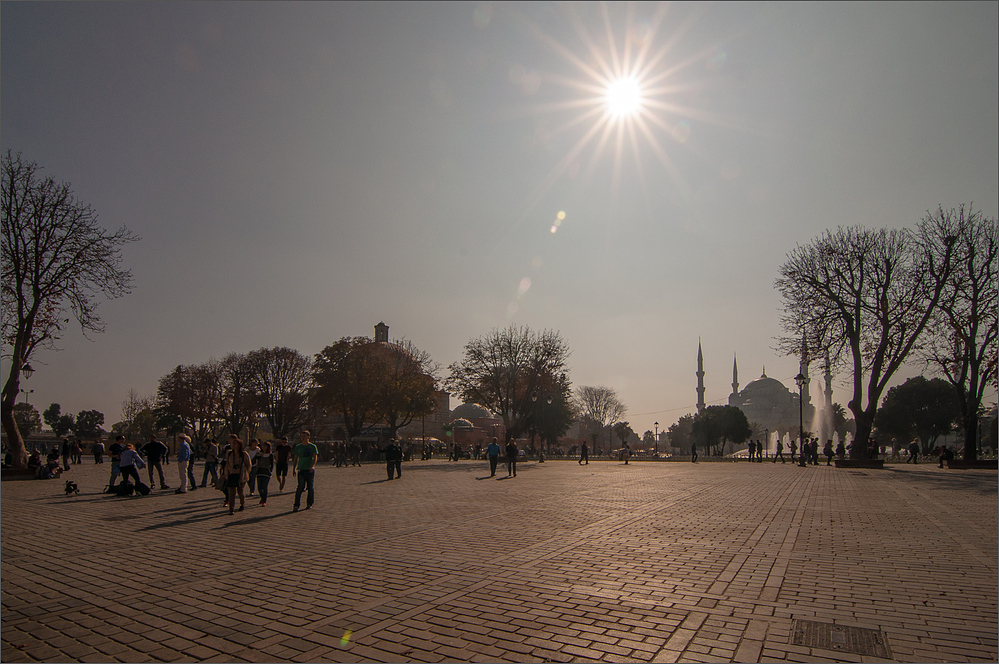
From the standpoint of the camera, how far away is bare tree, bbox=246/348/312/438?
55.1 meters

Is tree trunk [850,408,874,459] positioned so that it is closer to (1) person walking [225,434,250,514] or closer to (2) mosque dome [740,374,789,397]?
(1) person walking [225,434,250,514]

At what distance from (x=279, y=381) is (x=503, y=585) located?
2112 inches

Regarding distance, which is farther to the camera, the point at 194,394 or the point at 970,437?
the point at 194,394

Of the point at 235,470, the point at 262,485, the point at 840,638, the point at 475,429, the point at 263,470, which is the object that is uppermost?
the point at 235,470

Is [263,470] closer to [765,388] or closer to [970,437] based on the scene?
[970,437]

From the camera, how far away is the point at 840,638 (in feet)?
14.1

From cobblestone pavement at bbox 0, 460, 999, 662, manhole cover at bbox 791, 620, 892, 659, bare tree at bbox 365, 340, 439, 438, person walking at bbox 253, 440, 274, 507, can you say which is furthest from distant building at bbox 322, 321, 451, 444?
manhole cover at bbox 791, 620, 892, 659

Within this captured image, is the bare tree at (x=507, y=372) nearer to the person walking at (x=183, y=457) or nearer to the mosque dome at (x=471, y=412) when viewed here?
the person walking at (x=183, y=457)

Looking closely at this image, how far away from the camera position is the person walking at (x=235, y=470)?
39.4ft

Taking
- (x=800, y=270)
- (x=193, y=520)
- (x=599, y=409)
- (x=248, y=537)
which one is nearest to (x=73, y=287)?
(x=193, y=520)

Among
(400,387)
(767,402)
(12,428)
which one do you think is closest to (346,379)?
(400,387)

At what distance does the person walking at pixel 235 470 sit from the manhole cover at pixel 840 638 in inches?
400

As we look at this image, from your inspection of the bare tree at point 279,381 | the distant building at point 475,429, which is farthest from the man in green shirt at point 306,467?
the distant building at point 475,429

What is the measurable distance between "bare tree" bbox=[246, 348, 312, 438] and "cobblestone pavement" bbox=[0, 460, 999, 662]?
45265 millimetres
